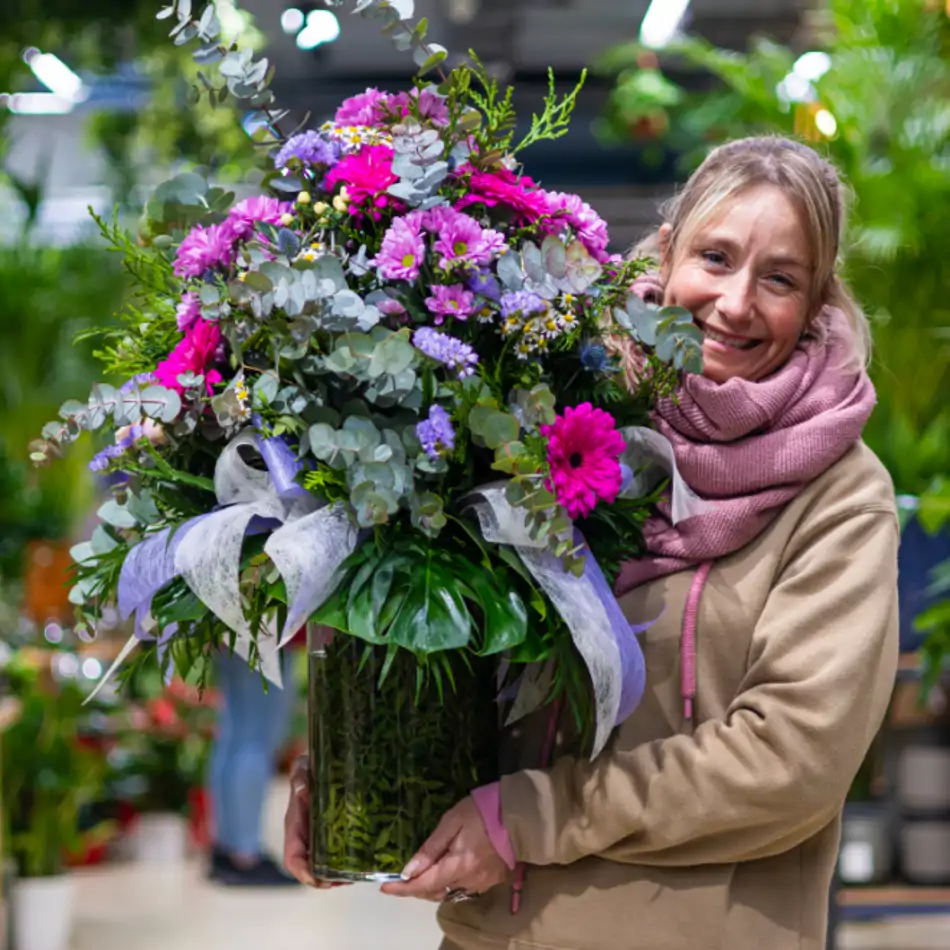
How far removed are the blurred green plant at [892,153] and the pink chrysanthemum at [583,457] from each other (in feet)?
8.94

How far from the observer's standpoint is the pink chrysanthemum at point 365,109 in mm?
1571

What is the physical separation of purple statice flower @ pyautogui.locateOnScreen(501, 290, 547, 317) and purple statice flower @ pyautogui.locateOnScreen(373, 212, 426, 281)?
90 mm

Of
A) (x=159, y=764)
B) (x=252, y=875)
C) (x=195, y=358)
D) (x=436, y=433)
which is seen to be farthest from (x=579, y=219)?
(x=159, y=764)

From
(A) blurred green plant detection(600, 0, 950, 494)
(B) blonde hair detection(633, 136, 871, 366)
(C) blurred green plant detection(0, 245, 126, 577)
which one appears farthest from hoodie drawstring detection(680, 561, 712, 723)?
(C) blurred green plant detection(0, 245, 126, 577)

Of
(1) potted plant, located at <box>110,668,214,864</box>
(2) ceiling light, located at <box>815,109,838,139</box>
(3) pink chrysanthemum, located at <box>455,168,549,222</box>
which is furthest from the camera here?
(1) potted plant, located at <box>110,668,214,864</box>

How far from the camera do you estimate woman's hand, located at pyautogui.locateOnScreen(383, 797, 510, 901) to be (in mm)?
1511

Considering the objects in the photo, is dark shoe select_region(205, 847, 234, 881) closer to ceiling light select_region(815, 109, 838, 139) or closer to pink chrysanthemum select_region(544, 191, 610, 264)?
ceiling light select_region(815, 109, 838, 139)

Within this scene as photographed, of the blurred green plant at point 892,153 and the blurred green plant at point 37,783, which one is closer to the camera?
the blurred green plant at point 892,153

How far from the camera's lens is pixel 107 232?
1.60 m

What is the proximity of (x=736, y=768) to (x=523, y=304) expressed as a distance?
0.49m

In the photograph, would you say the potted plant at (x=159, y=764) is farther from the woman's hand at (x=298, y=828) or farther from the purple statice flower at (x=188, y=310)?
the purple statice flower at (x=188, y=310)

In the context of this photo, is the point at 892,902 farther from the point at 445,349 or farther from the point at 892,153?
the point at 445,349

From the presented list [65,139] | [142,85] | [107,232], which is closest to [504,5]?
[142,85]

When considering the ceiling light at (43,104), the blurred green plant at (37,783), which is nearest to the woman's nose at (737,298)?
the blurred green plant at (37,783)
